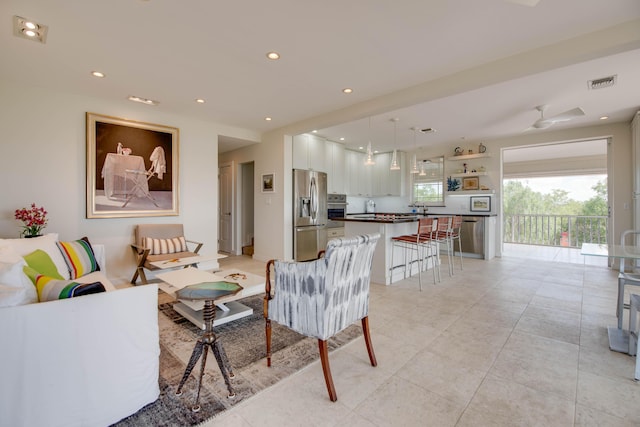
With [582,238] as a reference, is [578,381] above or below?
below

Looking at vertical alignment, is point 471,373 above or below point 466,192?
below

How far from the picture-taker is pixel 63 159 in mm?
3615

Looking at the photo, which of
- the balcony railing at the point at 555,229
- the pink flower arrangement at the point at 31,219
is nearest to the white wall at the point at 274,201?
the pink flower arrangement at the point at 31,219

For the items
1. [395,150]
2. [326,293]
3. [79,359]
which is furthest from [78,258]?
[395,150]

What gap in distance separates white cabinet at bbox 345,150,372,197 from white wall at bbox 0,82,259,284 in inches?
149

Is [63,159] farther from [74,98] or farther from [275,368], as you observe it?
[275,368]

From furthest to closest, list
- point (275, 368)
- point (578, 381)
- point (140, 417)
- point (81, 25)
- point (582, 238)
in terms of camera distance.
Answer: point (582, 238) → point (81, 25) → point (275, 368) → point (578, 381) → point (140, 417)

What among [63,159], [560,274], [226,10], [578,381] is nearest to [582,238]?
[560,274]

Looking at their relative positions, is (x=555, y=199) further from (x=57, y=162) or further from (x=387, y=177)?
(x=57, y=162)

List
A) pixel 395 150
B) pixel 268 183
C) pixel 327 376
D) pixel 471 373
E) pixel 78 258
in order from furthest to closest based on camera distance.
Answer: pixel 268 183, pixel 395 150, pixel 78 258, pixel 471 373, pixel 327 376

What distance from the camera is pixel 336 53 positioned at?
8.77ft

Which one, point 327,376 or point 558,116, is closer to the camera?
point 327,376

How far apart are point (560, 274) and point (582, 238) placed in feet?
11.1

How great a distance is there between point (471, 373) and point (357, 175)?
18.7 ft
